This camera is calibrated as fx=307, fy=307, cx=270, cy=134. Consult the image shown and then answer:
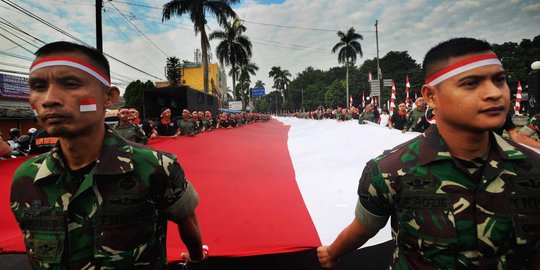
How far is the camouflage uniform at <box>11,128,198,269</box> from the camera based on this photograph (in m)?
1.15

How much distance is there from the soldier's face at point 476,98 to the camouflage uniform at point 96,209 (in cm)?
114

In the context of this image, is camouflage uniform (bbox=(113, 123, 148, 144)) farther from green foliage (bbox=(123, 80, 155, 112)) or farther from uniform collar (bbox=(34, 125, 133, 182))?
green foliage (bbox=(123, 80, 155, 112))

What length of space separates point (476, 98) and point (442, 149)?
22cm

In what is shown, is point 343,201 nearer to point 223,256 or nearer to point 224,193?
point 224,193

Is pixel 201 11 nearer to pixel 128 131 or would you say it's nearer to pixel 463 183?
pixel 128 131

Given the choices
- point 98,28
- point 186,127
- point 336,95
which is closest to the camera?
point 186,127

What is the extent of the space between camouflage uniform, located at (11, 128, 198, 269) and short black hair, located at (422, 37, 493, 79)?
3.85 ft

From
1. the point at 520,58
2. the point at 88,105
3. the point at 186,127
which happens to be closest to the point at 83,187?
the point at 88,105

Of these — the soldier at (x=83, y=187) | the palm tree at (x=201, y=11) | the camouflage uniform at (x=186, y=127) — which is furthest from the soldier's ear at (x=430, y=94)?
the palm tree at (x=201, y=11)

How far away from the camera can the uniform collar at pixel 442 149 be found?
44.8 inches

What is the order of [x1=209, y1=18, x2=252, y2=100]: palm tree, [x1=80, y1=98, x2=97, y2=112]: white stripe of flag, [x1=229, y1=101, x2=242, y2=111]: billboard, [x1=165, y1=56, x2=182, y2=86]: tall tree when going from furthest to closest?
1. [x1=229, y1=101, x2=242, y2=111]: billboard
2. [x1=165, y1=56, x2=182, y2=86]: tall tree
3. [x1=209, y1=18, x2=252, y2=100]: palm tree
4. [x1=80, y1=98, x2=97, y2=112]: white stripe of flag

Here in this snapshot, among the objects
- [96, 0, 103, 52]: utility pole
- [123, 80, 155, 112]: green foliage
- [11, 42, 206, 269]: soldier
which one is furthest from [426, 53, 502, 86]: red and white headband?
[123, 80, 155, 112]: green foliage

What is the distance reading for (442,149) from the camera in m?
1.19

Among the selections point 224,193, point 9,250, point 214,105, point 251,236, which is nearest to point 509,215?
point 251,236
